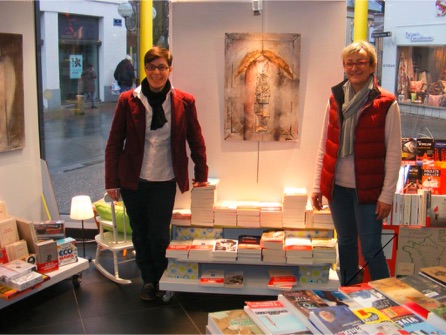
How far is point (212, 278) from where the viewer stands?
378cm

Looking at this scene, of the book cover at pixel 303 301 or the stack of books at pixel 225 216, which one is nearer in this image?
the book cover at pixel 303 301

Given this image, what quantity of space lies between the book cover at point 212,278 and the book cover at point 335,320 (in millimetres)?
1838

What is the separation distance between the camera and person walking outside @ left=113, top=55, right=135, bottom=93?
5152 millimetres

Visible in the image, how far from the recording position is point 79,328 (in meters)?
3.49

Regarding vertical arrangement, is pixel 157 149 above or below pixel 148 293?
above

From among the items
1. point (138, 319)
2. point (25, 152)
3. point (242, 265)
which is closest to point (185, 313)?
point (138, 319)

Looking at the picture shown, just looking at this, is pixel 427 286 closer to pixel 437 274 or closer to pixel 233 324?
pixel 437 274

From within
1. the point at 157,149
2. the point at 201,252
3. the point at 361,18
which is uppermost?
the point at 361,18

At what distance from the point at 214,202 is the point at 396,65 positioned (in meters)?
2.10

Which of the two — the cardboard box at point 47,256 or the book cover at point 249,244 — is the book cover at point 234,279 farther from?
the cardboard box at point 47,256

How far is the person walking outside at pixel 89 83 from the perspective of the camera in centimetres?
543

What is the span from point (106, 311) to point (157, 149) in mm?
1186

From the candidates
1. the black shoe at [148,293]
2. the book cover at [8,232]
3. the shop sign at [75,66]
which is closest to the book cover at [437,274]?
the black shoe at [148,293]

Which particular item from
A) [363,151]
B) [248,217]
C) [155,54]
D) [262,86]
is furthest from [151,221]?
[363,151]
